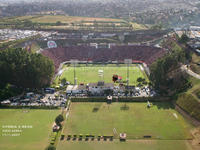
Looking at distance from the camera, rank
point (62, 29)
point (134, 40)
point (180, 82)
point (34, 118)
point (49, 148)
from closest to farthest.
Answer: point (49, 148), point (34, 118), point (180, 82), point (134, 40), point (62, 29)

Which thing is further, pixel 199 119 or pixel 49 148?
pixel 199 119

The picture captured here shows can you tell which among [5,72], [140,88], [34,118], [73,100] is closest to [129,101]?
[140,88]

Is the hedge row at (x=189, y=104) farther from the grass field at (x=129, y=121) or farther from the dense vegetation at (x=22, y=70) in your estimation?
the dense vegetation at (x=22, y=70)

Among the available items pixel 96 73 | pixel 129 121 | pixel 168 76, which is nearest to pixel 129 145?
pixel 129 121

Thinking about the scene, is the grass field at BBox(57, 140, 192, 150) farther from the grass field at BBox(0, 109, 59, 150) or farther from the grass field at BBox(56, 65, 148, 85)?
the grass field at BBox(56, 65, 148, 85)

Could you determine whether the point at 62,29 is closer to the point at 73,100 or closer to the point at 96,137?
the point at 73,100

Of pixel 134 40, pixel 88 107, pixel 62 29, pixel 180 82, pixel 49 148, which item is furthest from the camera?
pixel 62 29

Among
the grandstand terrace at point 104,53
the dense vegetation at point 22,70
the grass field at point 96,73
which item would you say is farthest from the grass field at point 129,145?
the grandstand terrace at point 104,53

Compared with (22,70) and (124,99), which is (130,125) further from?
(22,70)
